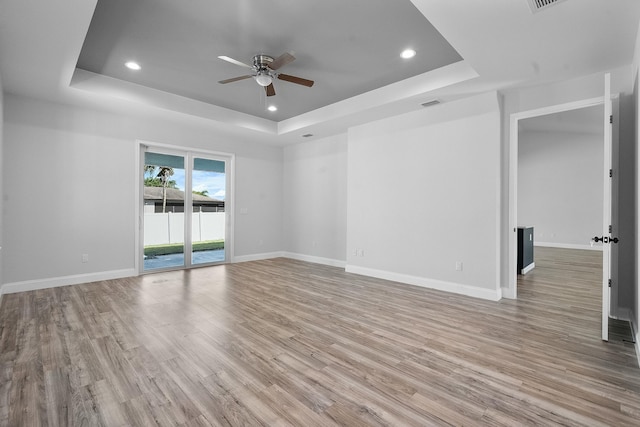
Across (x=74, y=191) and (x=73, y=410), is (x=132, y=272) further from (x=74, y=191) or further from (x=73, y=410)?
(x=73, y=410)

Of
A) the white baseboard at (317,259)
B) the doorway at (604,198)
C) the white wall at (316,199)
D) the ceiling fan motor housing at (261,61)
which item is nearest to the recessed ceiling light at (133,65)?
the ceiling fan motor housing at (261,61)

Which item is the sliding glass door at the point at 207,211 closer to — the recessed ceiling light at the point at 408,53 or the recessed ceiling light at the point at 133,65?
the recessed ceiling light at the point at 133,65

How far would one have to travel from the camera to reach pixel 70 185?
4508 mm

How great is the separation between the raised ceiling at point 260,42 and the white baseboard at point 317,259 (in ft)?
10.9

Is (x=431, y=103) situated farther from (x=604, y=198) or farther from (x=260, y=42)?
(x=260, y=42)

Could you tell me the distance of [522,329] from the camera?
9.51ft

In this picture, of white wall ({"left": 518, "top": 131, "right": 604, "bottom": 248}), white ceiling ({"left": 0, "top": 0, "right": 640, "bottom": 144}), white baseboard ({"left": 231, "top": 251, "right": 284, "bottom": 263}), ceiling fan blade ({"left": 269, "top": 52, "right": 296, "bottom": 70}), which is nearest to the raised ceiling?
white ceiling ({"left": 0, "top": 0, "right": 640, "bottom": 144})

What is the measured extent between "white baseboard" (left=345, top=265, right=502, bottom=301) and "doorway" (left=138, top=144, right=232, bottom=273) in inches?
117

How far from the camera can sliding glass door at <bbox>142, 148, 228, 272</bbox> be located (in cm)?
539

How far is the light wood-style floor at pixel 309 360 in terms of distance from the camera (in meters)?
1.69

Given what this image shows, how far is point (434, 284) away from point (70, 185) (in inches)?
223

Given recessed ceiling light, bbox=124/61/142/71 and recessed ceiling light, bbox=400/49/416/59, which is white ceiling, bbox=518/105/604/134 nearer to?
recessed ceiling light, bbox=400/49/416/59

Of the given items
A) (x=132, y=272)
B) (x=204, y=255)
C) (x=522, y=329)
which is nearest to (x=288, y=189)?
(x=204, y=255)

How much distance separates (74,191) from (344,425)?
5094 mm
